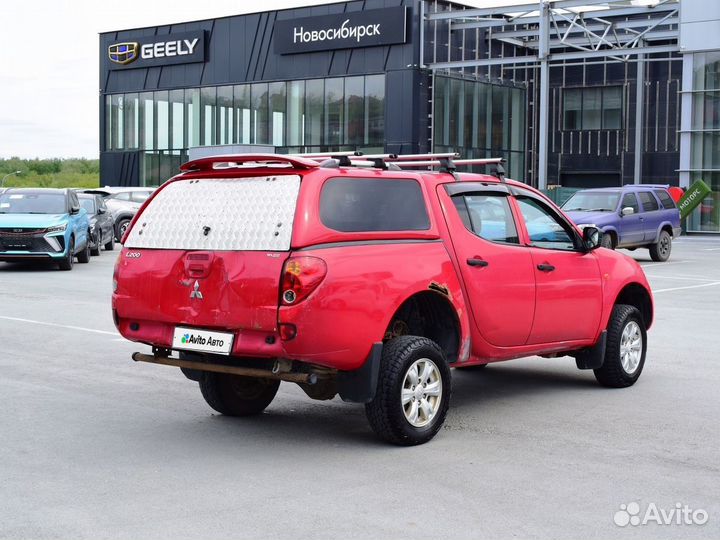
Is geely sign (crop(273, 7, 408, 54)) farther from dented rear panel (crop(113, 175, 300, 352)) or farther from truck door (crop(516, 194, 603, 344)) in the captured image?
dented rear panel (crop(113, 175, 300, 352))

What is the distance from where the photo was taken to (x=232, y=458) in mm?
6801

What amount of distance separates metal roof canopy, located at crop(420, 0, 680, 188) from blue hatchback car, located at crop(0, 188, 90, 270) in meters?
21.9

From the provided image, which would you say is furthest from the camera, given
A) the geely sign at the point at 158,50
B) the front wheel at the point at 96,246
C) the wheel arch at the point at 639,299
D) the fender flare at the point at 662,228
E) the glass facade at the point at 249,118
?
the geely sign at the point at 158,50

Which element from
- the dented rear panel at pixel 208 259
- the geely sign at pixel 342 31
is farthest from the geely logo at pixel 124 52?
the dented rear panel at pixel 208 259

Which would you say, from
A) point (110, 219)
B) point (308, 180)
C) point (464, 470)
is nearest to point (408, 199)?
point (308, 180)

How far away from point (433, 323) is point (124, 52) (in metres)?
53.1

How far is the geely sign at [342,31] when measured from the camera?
46281mm

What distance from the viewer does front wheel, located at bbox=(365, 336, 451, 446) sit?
6953 mm

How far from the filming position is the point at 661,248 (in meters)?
28.1

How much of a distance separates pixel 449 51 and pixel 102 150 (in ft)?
74.9

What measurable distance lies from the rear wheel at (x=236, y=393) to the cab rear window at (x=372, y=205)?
5.41ft

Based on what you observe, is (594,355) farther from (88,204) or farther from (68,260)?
(88,204)

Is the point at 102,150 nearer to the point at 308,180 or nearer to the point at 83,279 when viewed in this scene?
the point at 83,279

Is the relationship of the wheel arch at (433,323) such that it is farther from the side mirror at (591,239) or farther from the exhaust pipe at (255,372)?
the side mirror at (591,239)
